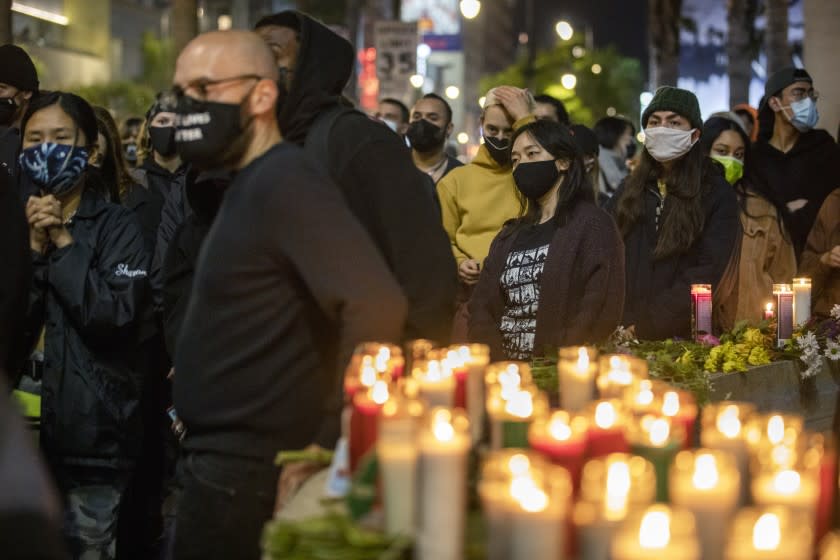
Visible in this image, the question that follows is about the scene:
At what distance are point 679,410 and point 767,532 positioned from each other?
110cm

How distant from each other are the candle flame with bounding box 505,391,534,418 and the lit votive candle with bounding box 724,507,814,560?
1.05m

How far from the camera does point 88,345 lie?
6.95 metres

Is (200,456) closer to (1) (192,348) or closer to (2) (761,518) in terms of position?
(1) (192,348)

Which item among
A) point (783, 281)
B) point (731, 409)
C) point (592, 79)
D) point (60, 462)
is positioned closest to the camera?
point (731, 409)

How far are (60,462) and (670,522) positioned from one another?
4.68 m

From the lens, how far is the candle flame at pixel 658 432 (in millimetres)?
3664

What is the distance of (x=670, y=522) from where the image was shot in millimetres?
2812

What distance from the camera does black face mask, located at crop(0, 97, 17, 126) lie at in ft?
29.8

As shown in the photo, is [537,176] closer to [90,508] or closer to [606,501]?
[90,508]

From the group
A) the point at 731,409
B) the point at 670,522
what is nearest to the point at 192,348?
the point at 731,409

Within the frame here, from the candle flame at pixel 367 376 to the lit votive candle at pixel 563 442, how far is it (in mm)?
616

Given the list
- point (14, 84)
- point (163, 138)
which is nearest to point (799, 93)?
point (163, 138)

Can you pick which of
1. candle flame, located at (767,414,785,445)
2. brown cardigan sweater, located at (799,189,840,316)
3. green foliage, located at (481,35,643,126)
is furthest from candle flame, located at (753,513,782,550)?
green foliage, located at (481,35,643,126)

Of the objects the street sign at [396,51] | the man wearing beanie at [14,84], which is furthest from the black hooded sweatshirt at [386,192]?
the street sign at [396,51]
